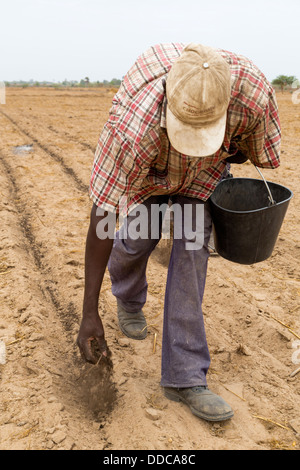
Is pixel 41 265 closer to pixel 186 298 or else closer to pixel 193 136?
pixel 186 298

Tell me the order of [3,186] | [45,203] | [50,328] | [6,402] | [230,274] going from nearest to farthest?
[6,402]
[50,328]
[230,274]
[45,203]
[3,186]

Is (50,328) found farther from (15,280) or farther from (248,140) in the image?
(248,140)

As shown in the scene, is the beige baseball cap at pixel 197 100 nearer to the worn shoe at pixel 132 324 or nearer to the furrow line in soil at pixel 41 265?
the worn shoe at pixel 132 324

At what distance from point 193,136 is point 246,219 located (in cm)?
69

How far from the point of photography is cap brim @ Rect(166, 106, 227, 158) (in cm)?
154

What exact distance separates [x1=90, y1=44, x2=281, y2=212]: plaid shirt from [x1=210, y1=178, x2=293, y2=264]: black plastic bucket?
27 centimetres

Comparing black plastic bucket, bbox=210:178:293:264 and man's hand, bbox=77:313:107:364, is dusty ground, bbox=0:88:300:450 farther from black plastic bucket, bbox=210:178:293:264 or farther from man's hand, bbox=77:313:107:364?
black plastic bucket, bbox=210:178:293:264

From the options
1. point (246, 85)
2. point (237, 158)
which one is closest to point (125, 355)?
point (237, 158)

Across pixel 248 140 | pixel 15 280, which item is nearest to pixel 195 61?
pixel 248 140

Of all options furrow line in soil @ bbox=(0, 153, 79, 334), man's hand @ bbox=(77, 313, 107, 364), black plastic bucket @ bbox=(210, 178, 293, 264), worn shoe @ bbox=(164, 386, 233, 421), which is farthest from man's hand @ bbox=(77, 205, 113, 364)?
furrow line in soil @ bbox=(0, 153, 79, 334)

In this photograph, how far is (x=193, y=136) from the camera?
60.9 inches

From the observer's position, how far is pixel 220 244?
2334 mm


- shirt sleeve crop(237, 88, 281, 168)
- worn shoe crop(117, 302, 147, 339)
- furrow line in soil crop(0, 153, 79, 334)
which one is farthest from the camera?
furrow line in soil crop(0, 153, 79, 334)
